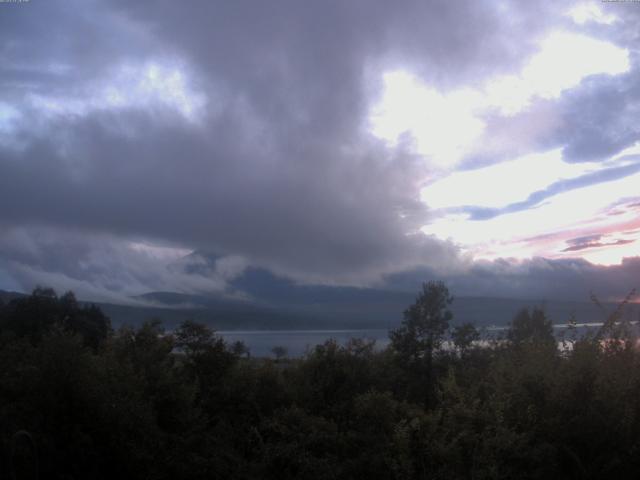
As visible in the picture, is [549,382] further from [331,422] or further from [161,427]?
[161,427]

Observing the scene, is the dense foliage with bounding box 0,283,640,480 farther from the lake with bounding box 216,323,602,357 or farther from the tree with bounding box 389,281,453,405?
the tree with bounding box 389,281,453,405

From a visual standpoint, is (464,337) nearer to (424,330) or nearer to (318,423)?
(424,330)

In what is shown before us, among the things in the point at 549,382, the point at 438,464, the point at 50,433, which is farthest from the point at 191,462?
the point at 549,382

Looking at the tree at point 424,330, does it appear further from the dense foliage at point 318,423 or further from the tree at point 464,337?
Result: the dense foliage at point 318,423

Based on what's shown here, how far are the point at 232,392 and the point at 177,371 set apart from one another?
1767mm

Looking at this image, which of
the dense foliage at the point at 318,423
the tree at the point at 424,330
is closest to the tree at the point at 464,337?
the tree at the point at 424,330

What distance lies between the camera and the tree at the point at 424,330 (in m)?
30.0

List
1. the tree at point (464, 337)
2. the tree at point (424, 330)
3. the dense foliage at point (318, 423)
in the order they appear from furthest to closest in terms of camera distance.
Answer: the tree at point (464, 337) < the tree at point (424, 330) < the dense foliage at point (318, 423)

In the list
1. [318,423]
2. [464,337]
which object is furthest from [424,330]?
[318,423]

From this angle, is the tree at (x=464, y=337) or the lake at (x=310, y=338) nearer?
the lake at (x=310, y=338)

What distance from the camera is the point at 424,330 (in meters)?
31.7

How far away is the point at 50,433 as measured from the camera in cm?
1253

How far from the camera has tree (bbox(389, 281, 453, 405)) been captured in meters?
30.0

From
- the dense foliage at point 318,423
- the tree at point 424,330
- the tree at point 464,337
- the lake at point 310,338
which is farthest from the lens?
the tree at point 464,337
